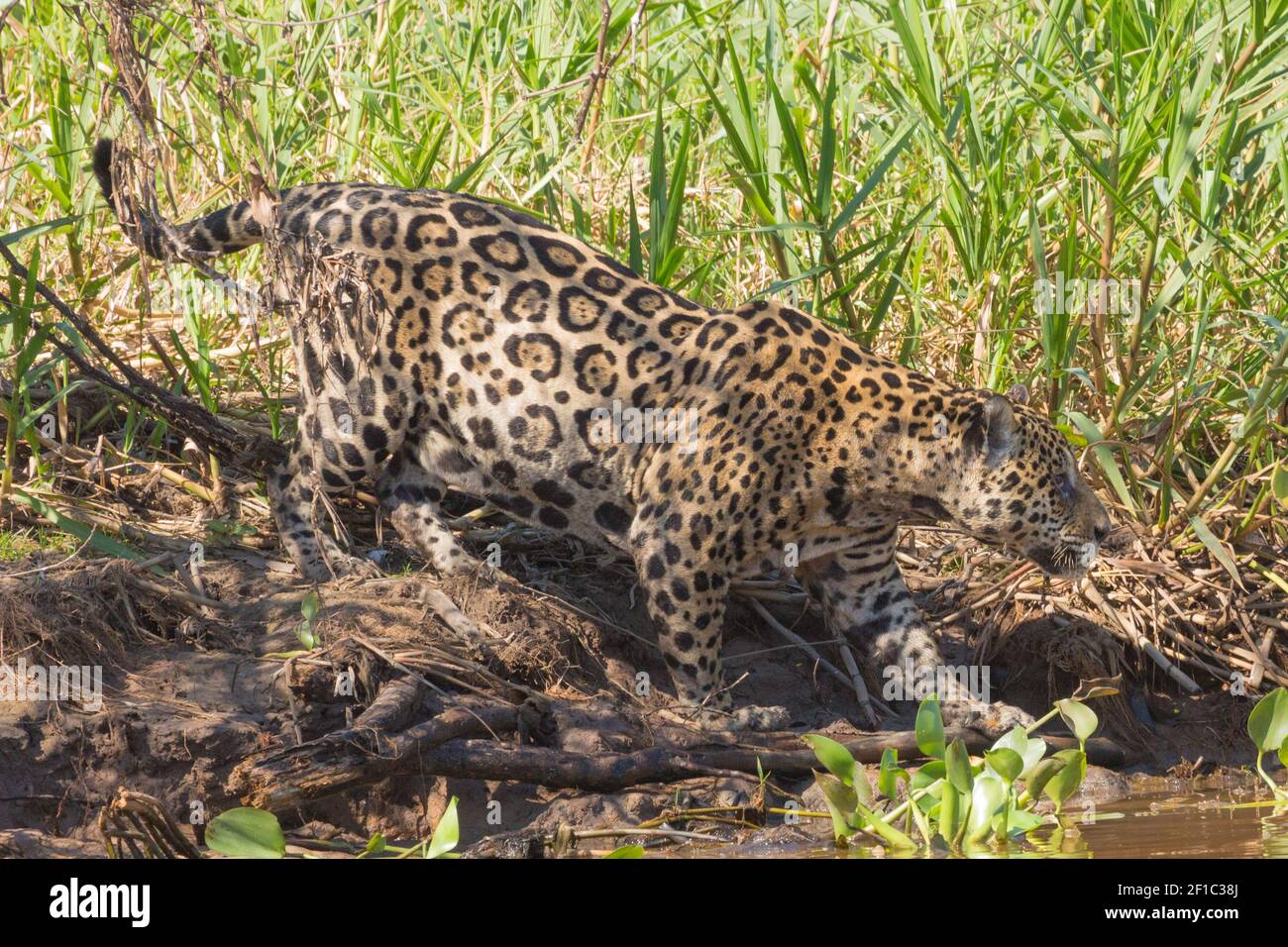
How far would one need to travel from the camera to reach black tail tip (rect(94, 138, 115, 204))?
20.4ft

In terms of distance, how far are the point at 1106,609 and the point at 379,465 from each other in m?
3.20

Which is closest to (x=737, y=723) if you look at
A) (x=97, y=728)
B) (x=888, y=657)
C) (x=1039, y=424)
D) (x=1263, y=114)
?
(x=888, y=657)

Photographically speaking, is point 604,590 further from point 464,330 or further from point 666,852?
point 666,852

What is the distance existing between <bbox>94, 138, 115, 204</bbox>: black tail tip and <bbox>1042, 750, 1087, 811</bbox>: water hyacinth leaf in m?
4.00

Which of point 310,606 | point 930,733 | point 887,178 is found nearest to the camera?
point 930,733

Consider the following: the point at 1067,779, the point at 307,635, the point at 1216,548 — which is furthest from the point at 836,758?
the point at 1216,548

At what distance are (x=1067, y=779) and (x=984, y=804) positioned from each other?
0.46 metres

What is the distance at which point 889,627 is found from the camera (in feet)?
22.5

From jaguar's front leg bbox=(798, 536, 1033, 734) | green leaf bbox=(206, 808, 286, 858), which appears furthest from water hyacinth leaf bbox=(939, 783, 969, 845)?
green leaf bbox=(206, 808, 286, 858)

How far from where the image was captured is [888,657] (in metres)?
6.86

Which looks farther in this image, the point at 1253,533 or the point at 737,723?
the point at 1253,533

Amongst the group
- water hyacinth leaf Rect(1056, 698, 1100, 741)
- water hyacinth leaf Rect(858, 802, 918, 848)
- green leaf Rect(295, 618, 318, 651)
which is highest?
green leaf Rect(295, 618, 318, 651)

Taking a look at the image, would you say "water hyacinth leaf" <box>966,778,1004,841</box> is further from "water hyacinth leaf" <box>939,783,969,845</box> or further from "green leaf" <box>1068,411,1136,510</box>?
"green leaf" <box>1068,411,1136,510</box>

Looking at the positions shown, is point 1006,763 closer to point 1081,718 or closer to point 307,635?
point 1081,718
